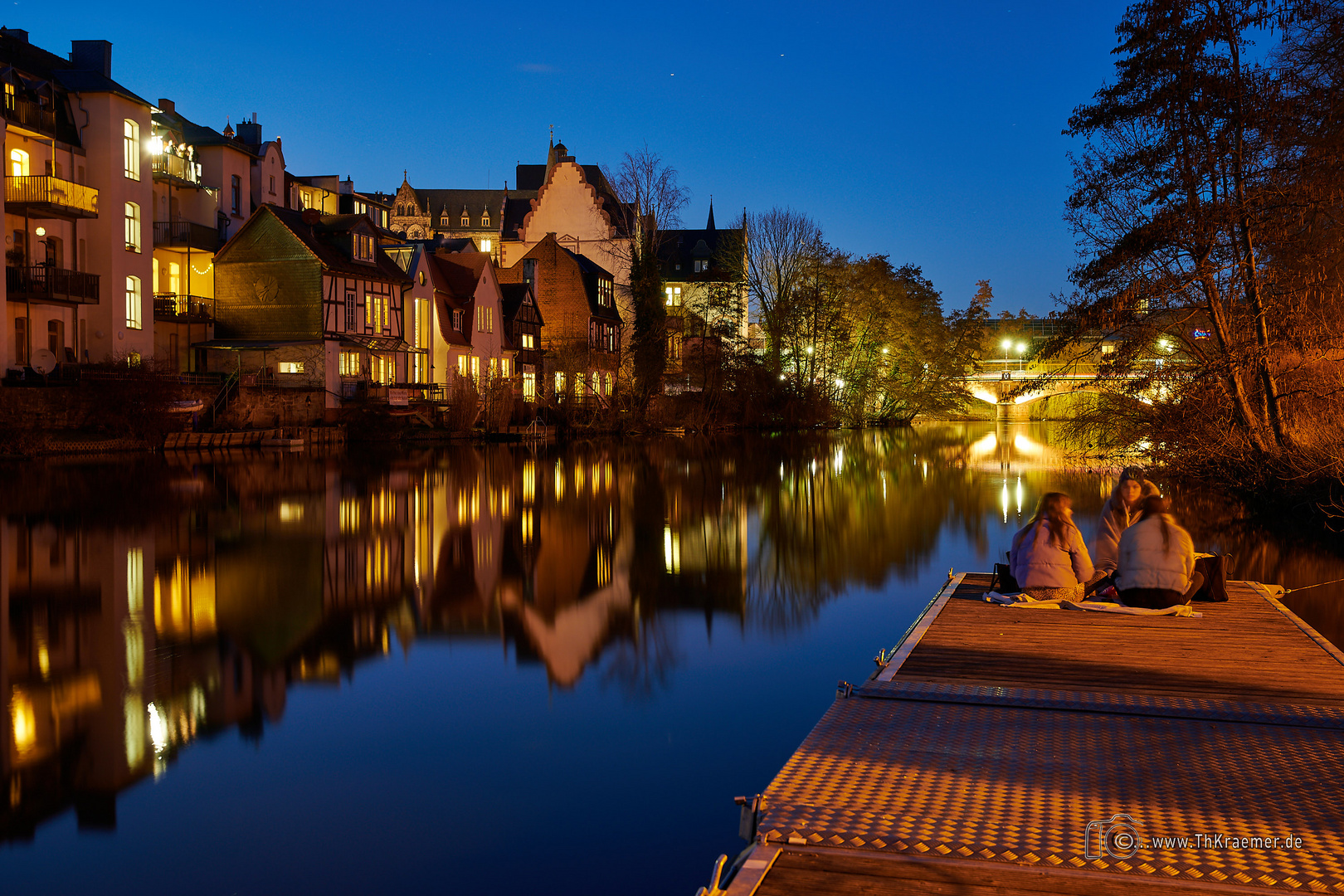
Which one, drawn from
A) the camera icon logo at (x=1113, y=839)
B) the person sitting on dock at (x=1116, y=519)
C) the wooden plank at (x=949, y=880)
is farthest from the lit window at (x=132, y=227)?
the camera icon logo at (x=1113, y=839)

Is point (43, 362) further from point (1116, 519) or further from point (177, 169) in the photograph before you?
point (1116, 519)

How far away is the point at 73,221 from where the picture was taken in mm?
41844

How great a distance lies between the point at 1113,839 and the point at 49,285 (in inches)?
1668

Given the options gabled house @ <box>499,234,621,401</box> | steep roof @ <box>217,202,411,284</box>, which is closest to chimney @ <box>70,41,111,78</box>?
steep roof @ <box>217,202,411,284</box>

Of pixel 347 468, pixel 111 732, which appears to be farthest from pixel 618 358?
pixel 111 732

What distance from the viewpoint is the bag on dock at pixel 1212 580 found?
11.6 metres

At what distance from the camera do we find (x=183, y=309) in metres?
48.5

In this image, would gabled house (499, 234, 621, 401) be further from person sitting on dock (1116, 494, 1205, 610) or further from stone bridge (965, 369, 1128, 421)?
person sitting on dock (1116, 494, 1205, 610)

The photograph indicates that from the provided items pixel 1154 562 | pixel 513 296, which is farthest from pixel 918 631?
pixel 513 296

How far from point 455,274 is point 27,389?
29.1 meters

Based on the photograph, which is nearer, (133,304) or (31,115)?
(31,115)

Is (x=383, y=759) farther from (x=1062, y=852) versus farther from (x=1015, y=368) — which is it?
(x=1015, y=368)

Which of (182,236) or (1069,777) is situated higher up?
(182,236)

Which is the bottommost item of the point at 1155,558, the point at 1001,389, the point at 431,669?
the point at 431,669
